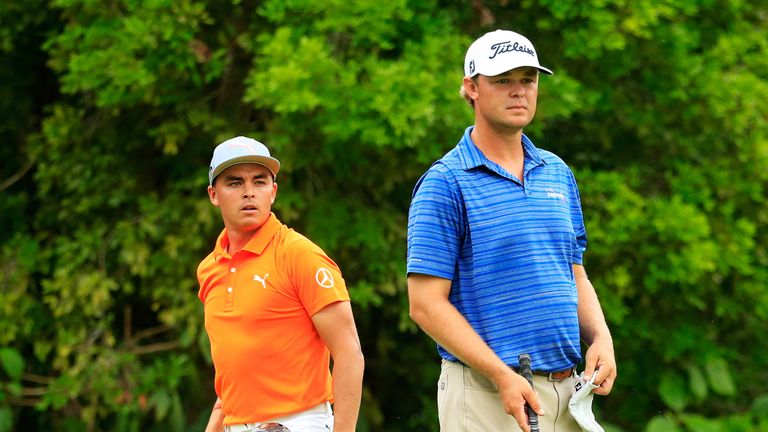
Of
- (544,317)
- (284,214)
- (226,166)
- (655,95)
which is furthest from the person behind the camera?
(655,95)

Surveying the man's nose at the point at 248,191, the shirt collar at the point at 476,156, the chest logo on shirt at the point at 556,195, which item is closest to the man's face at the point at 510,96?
the shirt collar at the point at 476,156

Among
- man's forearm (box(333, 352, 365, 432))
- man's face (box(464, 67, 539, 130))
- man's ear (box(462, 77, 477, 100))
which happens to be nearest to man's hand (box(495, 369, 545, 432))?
man's forearm (box(333, 352, 365, 432))

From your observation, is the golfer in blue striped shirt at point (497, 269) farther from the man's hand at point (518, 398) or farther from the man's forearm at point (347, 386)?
the man's forearm at point (347, 386)

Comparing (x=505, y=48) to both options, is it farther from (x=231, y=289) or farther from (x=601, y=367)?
(x=231, y=289)

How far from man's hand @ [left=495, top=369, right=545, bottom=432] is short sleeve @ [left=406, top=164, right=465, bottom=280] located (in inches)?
14.2

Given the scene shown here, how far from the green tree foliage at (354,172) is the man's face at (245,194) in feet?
11.7

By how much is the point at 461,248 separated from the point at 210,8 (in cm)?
545

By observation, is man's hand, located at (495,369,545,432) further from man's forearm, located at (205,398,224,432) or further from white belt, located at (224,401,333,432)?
man's forearm, located at (205,398,224,432)

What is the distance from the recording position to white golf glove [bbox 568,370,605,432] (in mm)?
3463

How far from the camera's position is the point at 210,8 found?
8.46 meters

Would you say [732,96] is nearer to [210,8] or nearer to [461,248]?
[210,8]

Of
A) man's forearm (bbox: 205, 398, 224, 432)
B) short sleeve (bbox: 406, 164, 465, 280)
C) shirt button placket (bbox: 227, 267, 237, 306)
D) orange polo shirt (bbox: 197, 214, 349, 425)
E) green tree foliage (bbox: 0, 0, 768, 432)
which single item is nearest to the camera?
short sleeve (bbox: 406, 164, 465, 280)

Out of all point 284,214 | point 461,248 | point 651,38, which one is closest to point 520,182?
point 461,248

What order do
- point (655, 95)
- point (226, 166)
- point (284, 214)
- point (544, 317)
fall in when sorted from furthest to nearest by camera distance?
point (655, 95) → point (284, 214) → point (226, 166) → point (544, 317)
